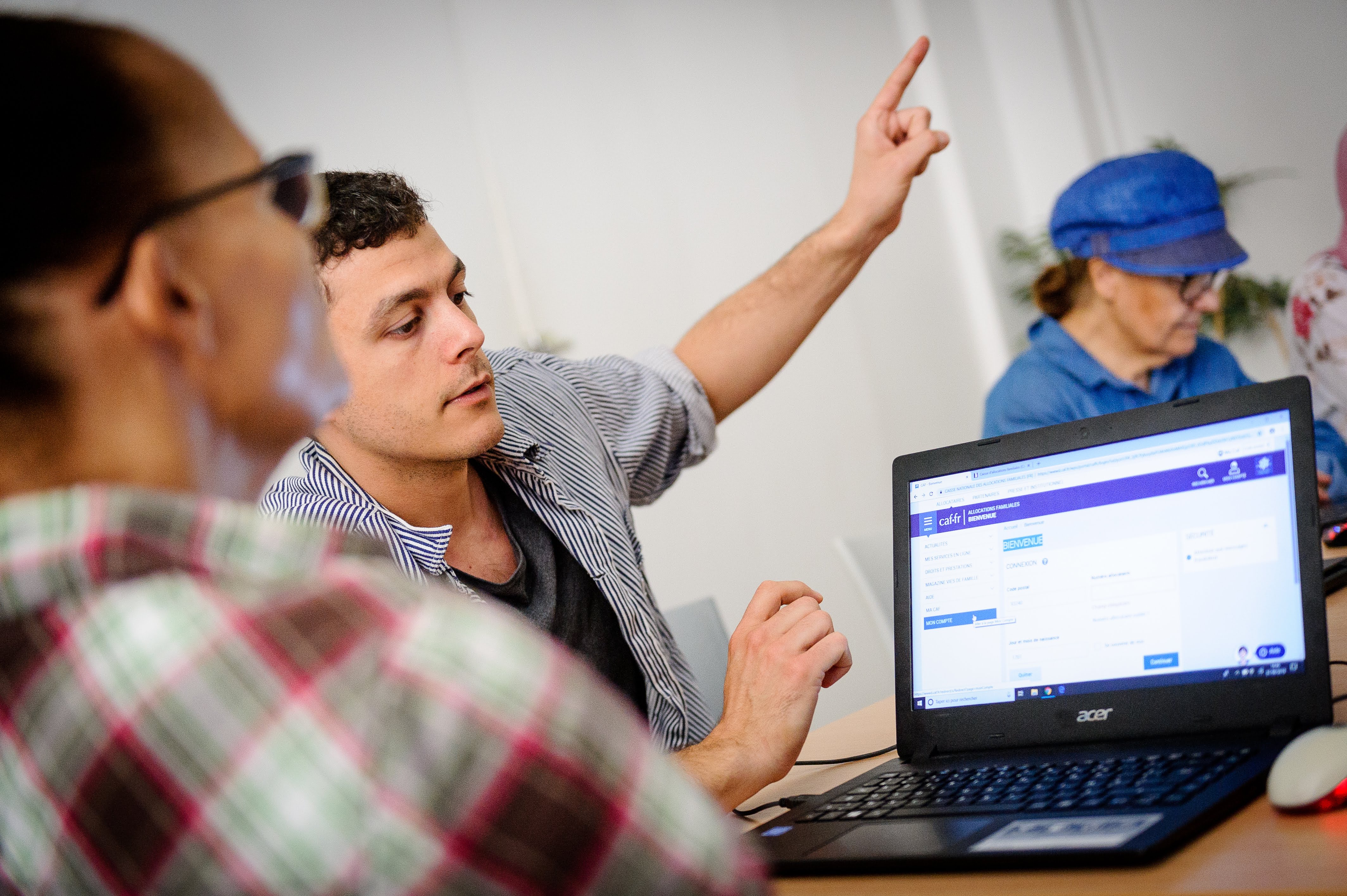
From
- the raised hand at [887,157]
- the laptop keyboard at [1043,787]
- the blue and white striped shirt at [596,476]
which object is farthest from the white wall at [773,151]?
the laptop keyboard at [1043,787]

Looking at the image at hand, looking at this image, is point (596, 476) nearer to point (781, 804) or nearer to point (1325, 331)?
point (781, 804)

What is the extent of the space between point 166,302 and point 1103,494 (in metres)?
0.74

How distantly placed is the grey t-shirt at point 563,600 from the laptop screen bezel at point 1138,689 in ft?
1.58

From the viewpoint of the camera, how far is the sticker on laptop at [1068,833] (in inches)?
25.3

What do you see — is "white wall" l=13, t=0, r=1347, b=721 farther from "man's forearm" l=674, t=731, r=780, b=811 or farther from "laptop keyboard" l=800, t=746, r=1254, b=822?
"laptop keyboard" l=800, t=746, r=1254, b=822

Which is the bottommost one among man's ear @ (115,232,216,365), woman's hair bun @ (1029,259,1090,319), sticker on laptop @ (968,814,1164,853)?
sticker on laptop @ (968,814,1164,853)

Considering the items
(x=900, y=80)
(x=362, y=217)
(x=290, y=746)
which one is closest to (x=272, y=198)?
(x=290, y=746)

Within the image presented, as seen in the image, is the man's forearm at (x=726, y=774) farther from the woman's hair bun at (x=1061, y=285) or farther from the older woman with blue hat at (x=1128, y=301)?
the woman's hair bun at (x=1061, y=285)

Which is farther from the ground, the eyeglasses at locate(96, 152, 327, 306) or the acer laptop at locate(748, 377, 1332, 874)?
the eyeglasses at locate(96, 152, 327, 306)

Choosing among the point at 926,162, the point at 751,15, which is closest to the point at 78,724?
the point at 926,162

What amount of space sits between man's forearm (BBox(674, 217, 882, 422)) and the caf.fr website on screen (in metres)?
0.68

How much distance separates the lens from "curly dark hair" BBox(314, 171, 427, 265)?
4.63ft

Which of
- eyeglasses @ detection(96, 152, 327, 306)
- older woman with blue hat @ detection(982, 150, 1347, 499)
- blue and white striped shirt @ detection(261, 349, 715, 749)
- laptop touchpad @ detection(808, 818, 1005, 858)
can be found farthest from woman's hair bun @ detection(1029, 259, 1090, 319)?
eyeglasses @ detection(96, 152, 327, 306)

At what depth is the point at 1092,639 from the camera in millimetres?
910
